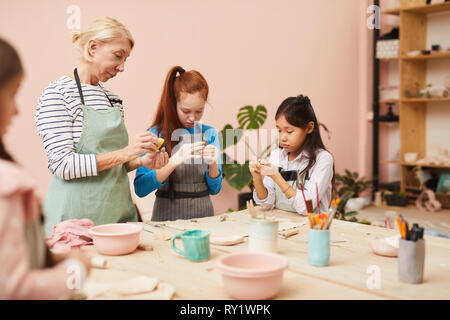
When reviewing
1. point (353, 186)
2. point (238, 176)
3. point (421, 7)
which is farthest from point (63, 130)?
point (421, 7)

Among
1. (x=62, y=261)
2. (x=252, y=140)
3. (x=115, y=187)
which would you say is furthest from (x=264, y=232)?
(x=252, y=140)

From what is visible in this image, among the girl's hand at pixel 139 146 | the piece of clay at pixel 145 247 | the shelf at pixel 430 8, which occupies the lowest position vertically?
the piece of clay at pixel 145 247

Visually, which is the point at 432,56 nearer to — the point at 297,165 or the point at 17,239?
the point at 297,165

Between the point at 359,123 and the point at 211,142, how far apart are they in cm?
346

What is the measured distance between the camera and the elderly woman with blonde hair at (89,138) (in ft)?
5.16

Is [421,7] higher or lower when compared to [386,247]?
higher

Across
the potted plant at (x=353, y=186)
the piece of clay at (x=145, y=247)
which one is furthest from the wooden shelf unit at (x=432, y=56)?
the piece of clay at (x=145, y=247)

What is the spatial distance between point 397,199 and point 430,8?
2.09m

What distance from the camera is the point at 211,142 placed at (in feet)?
7.41

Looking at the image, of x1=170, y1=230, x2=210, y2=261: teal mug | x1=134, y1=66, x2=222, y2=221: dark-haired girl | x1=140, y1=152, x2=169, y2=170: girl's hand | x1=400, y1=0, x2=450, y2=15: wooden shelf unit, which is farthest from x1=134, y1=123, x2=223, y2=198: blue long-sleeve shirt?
x1=400, y1=0, x2=450, y2=15: wooden shelf unit

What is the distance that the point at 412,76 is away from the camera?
190 inches

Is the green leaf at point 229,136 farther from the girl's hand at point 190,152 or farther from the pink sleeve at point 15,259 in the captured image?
the pink sleeve at point 15,259

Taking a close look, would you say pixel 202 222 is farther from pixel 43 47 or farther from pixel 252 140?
pixel 252 140

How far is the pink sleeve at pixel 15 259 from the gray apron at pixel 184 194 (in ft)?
4.73
